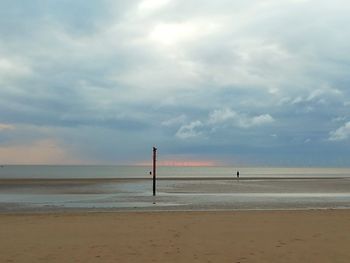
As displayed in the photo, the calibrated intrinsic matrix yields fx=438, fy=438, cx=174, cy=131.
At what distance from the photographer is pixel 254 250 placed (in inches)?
457

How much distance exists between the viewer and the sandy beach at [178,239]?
35.7 feet

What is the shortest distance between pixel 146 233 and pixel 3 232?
16.2 ft

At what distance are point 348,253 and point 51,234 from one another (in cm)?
910

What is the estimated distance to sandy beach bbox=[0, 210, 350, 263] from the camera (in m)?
10.9

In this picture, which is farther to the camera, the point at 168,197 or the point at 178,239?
the point at 168,197

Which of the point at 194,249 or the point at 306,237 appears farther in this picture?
the point at 306,237

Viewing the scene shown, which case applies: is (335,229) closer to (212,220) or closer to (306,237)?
(306,237)

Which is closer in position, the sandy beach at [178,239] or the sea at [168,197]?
the sandy beach at [178,239]

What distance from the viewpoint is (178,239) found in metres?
13.2

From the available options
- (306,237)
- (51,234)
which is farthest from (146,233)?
(306,237)

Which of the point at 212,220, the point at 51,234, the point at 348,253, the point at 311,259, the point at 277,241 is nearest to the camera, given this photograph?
the point at 311,259

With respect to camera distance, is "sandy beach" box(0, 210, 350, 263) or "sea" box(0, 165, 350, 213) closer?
"sandy beach" box(0, 210, 350, 263)

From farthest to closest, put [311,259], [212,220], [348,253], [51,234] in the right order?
[212,220] < [51,234] < [348,253] < [311,259]

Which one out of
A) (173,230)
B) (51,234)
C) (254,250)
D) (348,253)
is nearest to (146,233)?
(173,230)
